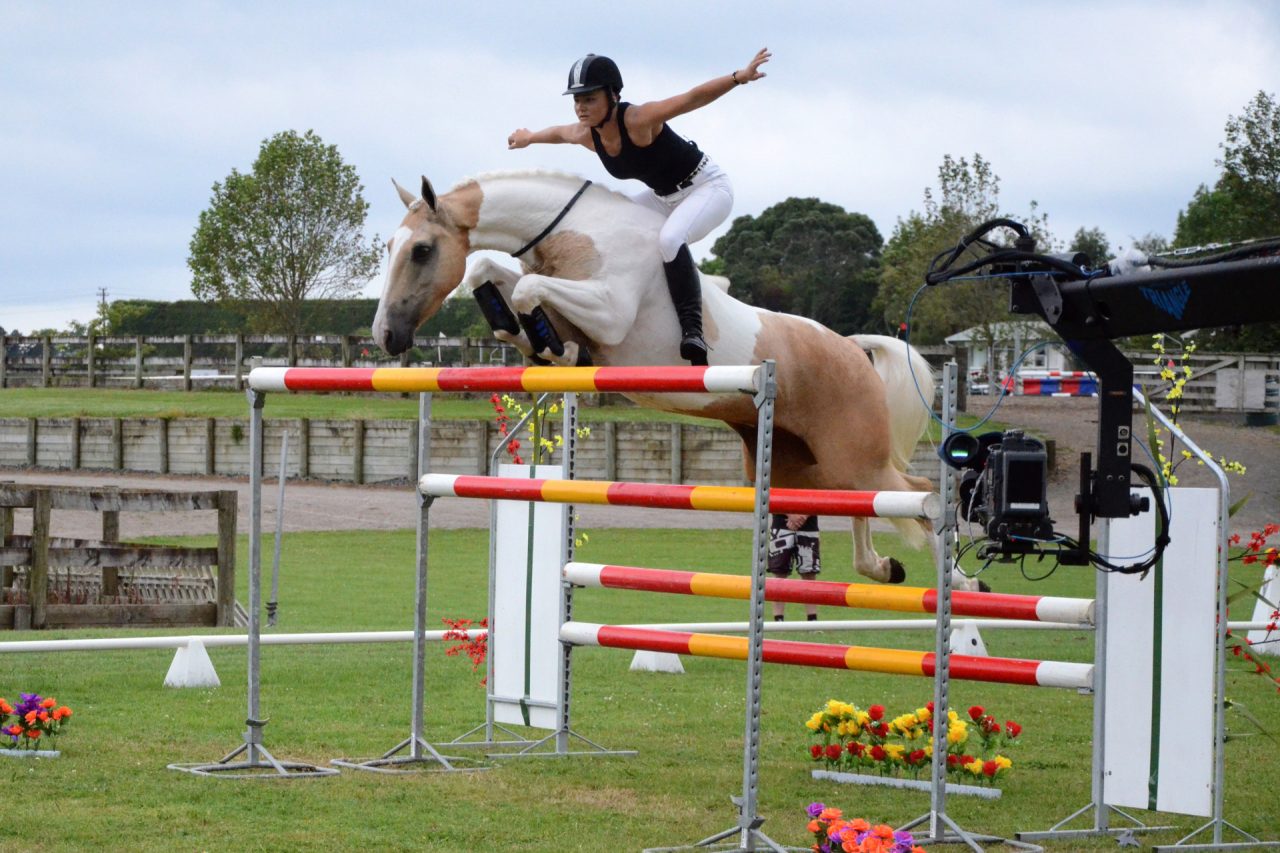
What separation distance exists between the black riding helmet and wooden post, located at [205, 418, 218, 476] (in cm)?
2087

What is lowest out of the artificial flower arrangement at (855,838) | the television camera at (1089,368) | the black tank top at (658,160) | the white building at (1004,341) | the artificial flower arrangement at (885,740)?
the artificial flower arrangement at (885,740)

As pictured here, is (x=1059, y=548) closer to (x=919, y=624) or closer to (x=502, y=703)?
(x=502, y=703)

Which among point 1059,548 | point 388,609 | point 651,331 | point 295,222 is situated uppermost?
point 295,222

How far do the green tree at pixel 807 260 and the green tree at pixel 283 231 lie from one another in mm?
16766

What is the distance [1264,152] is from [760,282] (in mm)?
22888

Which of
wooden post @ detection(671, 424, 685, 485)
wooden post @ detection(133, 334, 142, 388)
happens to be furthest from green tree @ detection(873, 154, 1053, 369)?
wooden post @ detection(133, 334, 142, 388)

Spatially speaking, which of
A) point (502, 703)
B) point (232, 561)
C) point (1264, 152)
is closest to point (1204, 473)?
point (1264, 152)

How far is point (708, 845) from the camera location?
13.6 ft

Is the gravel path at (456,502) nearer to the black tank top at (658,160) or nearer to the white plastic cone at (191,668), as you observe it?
the white plastic cone at (191,668)

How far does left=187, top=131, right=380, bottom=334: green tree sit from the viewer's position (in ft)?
109

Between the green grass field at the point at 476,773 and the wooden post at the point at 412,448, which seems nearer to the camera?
the green grass field at the point at 476,773

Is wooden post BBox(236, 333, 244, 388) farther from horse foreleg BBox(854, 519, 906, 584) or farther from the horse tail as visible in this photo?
the horse tail

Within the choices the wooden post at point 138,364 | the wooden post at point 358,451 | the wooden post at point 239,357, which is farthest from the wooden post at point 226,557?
the wooden post at point 138,364

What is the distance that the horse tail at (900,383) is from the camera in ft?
18.7
